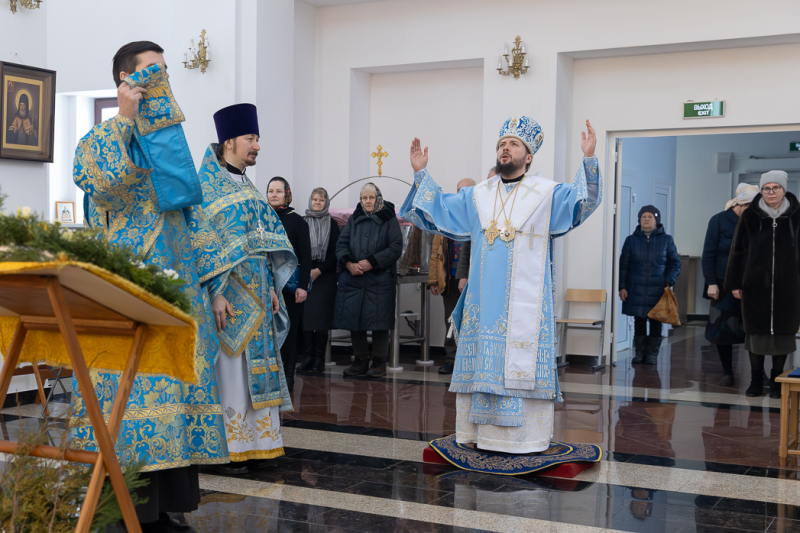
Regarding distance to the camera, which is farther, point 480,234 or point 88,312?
point 480,234

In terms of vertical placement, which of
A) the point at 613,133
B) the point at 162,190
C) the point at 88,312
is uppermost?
the point at 613,133

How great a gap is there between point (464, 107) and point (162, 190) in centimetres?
653

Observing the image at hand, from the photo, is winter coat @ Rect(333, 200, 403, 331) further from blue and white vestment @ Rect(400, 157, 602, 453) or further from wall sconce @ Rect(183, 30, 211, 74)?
blue and white vestment @ Rect(400, 157, 602, 453)

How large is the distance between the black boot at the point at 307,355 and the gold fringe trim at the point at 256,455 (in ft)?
12.3

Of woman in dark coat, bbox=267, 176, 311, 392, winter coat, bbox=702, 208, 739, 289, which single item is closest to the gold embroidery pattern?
woman in dark coat, bbox=267, 176, 311, 392

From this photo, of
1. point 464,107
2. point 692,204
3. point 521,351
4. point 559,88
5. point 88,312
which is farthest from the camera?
point 692,204

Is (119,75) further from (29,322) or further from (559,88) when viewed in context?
(559,88)

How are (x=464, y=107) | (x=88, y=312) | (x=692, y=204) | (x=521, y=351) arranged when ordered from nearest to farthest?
(x=88, y=312)
(x=521, y=351)
(x=464, y=107)
(x=692, y=204)

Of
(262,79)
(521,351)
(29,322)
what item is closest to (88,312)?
(29,322)

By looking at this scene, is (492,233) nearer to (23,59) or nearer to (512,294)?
(512,294)

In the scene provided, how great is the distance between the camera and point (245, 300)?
4.08 metres

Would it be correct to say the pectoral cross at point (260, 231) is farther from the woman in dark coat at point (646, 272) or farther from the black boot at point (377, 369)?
the woman in dark coat at point (646, 272)

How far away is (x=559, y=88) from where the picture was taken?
8.09 meters

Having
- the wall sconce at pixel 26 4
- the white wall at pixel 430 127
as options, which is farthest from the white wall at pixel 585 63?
the wall sconce at pixel 26 4
